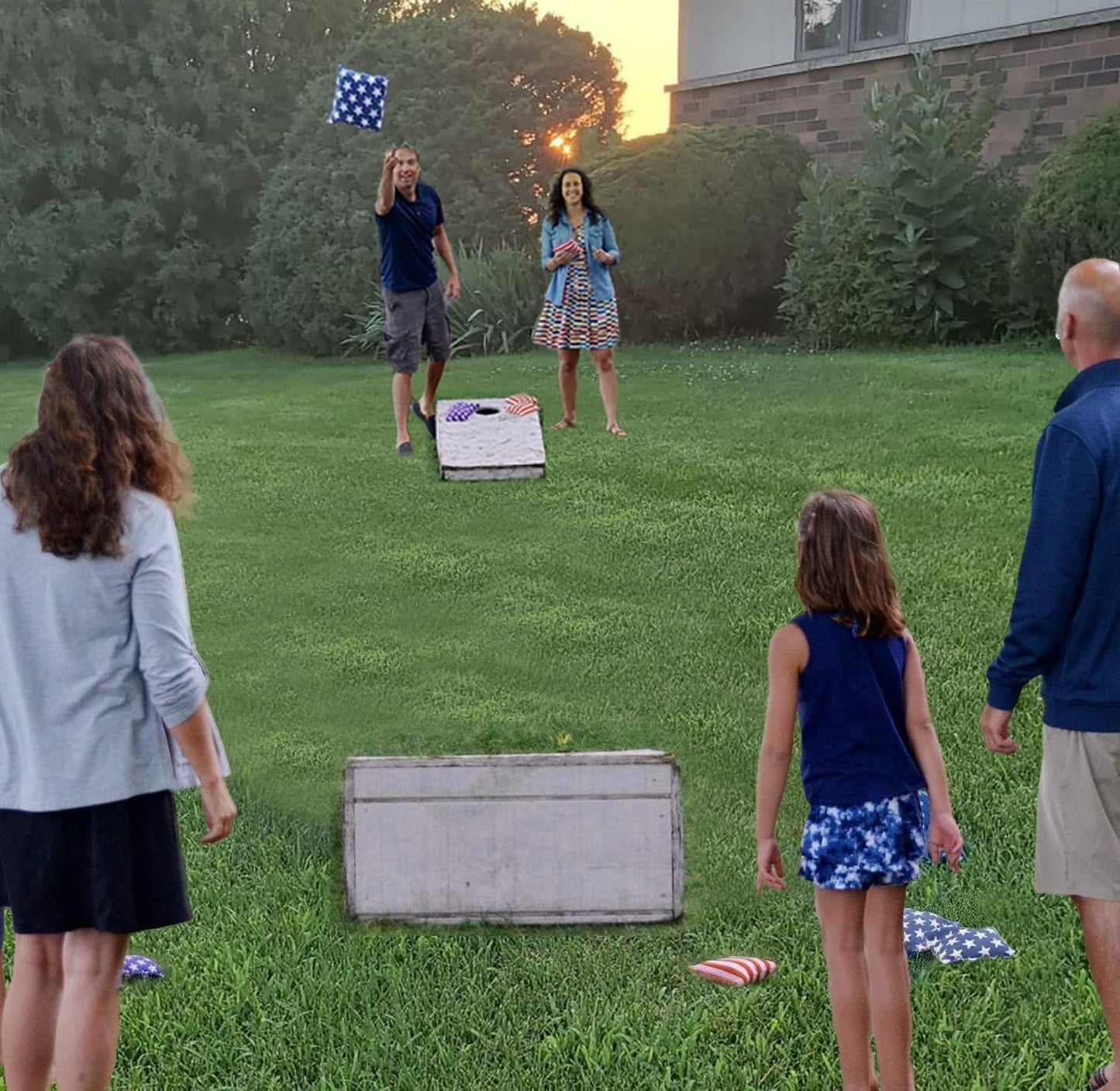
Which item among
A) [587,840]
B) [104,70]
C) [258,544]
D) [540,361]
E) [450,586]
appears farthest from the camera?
[104,70]

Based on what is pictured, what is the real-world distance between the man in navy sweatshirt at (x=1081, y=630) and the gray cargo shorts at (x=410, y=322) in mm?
6849

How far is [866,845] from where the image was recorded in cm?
283

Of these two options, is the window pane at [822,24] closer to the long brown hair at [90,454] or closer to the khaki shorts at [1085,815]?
the khaki shorts at [1085,815]

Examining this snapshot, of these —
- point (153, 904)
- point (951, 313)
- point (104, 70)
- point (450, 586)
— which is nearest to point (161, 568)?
point (153, 904)

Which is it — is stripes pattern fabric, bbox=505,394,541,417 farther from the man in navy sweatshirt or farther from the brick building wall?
the brick building wall

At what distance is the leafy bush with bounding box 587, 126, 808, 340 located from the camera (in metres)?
16.0

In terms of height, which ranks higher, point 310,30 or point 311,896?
point 310,30

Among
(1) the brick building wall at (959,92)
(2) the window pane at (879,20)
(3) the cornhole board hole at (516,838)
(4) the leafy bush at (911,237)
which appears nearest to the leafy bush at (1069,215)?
(4) the leafy bush at (911,237)

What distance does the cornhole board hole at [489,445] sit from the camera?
915cm

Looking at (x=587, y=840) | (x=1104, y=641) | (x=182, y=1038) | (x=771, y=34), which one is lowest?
(x=182, y=1038)

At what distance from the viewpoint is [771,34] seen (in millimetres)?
19516

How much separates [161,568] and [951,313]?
12.6 m

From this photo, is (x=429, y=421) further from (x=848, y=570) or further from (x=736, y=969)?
(x=848, y=570)

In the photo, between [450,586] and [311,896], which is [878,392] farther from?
[311,896]
